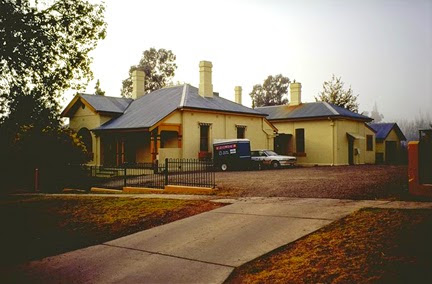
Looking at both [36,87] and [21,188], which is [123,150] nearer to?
[21,188]

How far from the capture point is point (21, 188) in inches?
854

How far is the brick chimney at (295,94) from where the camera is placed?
122 ft

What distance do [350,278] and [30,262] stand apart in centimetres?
630

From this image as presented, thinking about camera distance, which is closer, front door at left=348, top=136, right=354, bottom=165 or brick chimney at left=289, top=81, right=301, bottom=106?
front door at left=348, top=136, right=354, bottom=165

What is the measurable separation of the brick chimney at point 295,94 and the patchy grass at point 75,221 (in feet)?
86.8

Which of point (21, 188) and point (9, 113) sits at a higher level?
point (9, 113)

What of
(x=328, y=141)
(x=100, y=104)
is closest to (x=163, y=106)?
(x=100, y=104)

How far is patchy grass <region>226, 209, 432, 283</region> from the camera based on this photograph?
5316 mm

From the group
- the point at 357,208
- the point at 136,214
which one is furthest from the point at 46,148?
the point at 357,208

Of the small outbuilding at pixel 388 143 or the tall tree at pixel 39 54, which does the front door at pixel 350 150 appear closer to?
the small outbuilding at pixel 388 143

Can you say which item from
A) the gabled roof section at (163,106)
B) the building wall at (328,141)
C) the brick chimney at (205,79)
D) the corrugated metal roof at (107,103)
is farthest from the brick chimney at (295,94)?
the corrugated metal roof at (107,103)

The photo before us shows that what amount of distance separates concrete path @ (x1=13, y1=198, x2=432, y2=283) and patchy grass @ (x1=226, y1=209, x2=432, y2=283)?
1.40 ft

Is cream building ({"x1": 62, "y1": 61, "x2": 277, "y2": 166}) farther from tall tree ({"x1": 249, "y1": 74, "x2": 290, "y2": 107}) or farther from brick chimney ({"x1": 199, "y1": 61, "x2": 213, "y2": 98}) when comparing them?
tall tree ({"x1": 249, "y1": 74, "x2": 290, "y2": 107})

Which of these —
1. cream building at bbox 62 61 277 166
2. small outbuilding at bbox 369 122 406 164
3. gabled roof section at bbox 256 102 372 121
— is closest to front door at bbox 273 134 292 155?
gabled roof section at bbox 256 102 372 121
